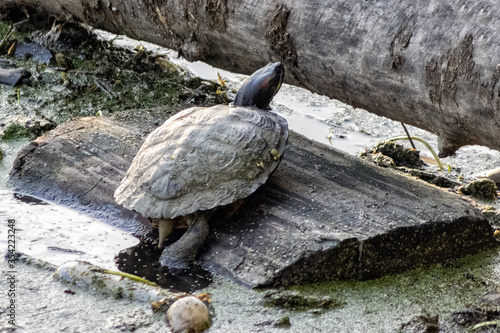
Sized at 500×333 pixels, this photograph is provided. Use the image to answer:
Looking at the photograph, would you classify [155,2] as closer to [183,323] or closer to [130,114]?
[130,114]

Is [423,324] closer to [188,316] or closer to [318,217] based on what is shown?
[318,217]

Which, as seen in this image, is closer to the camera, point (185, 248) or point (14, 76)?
point (185, 248)

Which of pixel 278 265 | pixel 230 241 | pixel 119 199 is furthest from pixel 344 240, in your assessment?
pixel 119 199

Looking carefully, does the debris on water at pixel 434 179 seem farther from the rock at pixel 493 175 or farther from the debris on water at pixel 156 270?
the debris on water at pixel 156 270

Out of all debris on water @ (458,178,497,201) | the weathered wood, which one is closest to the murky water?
the weathered wood

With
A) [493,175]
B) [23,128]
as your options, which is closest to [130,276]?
[23,128]

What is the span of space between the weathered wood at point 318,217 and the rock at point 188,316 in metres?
0.34

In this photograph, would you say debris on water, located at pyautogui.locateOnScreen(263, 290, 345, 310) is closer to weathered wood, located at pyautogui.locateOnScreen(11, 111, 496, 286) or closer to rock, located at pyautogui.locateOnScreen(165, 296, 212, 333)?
weathered wood, located at pyautogui.locateOnScreen(11, 111, 496, 286)

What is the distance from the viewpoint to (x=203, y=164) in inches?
122

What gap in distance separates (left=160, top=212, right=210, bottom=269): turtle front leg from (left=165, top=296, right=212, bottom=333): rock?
1.44ft

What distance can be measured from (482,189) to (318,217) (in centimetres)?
133

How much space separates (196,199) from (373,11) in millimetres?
1374

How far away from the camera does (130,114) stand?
4258mm

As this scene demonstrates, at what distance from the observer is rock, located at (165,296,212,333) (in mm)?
2557
